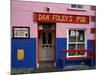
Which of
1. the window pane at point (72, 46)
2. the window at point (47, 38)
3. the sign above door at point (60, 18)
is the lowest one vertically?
the window pane at point (72, 46)

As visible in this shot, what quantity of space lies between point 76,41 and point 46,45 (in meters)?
0.30

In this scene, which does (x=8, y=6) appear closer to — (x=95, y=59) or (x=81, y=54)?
(x=81, y=54)

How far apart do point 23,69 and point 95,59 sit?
0.72 meters

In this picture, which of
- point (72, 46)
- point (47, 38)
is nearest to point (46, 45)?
point (47, 38)

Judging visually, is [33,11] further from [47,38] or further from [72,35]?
[72,35]

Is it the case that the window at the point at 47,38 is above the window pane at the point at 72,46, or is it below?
above

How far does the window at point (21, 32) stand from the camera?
2.16 metres

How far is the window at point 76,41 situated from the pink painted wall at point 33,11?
0.17 feet

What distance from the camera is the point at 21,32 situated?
86.0 inches

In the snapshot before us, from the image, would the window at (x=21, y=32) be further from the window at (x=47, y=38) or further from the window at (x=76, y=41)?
the window at (x=76, y=41)

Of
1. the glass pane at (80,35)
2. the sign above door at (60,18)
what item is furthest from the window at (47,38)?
the glass pane at (80,35)

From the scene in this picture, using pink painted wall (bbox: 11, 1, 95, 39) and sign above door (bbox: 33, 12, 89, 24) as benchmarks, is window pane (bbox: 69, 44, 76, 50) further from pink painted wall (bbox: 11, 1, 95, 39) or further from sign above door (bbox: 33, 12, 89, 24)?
sign above door (bbox: 33, 12, 89, 24)

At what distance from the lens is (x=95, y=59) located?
7.93 feet
